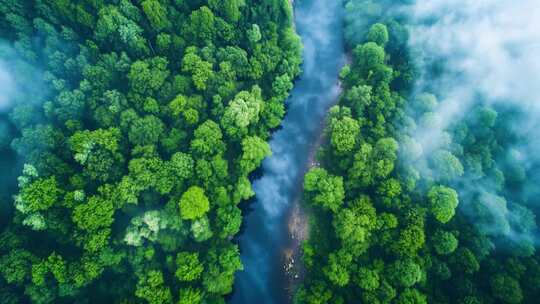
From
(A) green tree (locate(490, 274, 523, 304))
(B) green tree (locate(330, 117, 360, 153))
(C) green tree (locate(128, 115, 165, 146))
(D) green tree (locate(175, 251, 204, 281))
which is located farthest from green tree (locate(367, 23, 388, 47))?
(D) green tree (locate(175, 251, 204, 281))

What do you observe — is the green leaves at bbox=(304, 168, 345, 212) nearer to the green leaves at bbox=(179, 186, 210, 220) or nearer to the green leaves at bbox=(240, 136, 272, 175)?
the green leaves at bbox=(240, 136, 272, 175)

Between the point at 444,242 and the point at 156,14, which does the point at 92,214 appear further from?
the point at 444,242

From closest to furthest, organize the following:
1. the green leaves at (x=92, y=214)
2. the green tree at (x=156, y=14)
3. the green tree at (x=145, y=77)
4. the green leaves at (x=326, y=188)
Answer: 1. the green leaves at (x=92, y=214)
2. the green leaves at (x=326, y=188)
3. the green tree at (x=145, y=77)
4. the green tree at (x=156, y=14)

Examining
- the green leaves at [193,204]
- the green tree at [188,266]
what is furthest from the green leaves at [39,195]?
the green tree at [188,266]

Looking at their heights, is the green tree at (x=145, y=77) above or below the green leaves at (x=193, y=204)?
above

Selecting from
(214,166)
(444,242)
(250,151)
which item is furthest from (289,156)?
(444,242)

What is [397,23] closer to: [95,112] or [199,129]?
[199,129]

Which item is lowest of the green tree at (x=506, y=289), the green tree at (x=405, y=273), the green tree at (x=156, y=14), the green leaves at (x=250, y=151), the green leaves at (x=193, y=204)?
the green leaves at (x=193, y=204)

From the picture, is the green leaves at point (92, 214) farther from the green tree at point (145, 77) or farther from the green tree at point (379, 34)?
the green tree at point (379, 34)
